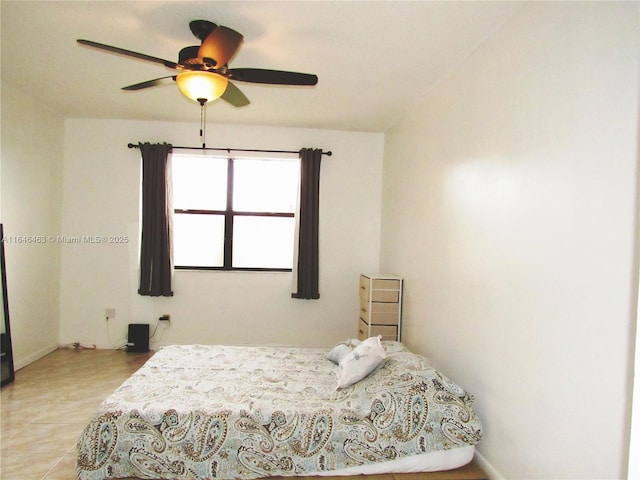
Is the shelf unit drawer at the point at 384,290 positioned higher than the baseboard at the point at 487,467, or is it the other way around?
the shelf unit drawer at the point at 384,290

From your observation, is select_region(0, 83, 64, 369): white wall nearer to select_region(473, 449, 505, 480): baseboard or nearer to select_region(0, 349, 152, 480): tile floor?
select_region(0, 349, 152, 480): tile floor

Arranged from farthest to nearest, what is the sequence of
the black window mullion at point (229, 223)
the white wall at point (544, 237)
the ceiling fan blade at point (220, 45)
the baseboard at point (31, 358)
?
the black window mullion at point (229, 223)
the baseboard at point (31, 358)
the ceiling fan blade at point (220, 45)
the white wall at point (544, 237)

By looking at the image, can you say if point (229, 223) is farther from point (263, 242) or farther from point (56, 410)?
point (56, 410)

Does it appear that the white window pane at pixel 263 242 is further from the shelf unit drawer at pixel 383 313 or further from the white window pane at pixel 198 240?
the shelf unit drawer at pixel 383 313

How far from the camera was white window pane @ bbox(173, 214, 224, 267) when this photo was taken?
190 inches

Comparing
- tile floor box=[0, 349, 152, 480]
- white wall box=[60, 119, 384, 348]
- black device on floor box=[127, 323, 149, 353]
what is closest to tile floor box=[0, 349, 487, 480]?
tile floor box=[0, 349, 152, 480]

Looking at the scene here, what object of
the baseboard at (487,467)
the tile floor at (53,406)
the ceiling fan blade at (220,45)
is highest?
the ceiling fan blade at (220,45)

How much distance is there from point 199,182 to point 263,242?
1.04m

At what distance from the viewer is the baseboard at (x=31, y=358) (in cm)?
385

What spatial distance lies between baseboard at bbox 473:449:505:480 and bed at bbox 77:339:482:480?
12 cm

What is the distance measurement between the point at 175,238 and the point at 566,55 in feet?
13.9

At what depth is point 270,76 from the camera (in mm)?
2330

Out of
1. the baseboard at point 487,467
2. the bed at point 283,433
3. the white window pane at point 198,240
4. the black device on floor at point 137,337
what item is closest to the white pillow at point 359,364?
the bed at point 283,433

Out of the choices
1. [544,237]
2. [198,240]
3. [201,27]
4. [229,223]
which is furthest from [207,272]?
[544,237]
